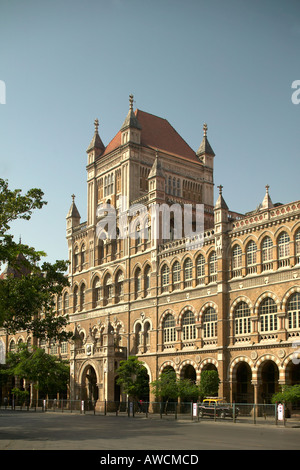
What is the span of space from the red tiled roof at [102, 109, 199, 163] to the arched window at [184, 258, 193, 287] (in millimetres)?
16656

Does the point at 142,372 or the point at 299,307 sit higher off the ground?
the point at 299,307

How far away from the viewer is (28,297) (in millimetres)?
37281

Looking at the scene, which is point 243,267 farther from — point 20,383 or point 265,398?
point 20,383

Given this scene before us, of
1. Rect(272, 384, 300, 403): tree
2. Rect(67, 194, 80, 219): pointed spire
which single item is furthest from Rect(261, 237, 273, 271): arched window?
Rect(67, 194, 80, 219): pointed spire

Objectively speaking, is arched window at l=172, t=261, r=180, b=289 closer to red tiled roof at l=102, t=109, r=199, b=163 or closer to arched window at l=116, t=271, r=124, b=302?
arched window at l=116, t=271, r=124, b=302

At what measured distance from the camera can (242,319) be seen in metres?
46.5

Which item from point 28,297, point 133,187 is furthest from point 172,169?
point 28,297

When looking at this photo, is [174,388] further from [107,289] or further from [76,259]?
[76,259]

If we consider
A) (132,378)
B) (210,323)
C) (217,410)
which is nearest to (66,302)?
(132,378)

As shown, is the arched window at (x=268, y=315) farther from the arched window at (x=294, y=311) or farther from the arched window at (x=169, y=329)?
the arched window at (x=169, y=329)

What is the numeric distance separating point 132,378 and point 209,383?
37.5 ft

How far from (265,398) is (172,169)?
27.9 m

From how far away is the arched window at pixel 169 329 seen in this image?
54.2 meters

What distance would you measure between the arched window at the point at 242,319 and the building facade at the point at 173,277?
10 cm
